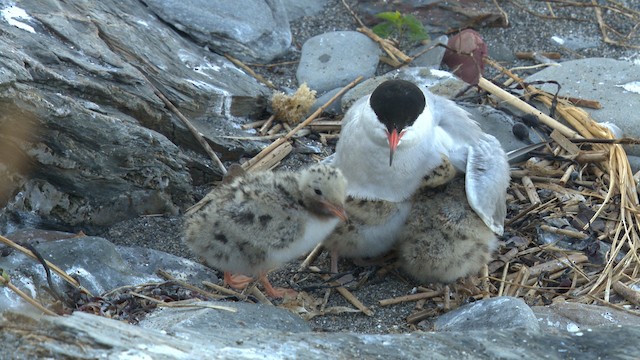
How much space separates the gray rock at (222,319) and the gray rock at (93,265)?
1.38 feet

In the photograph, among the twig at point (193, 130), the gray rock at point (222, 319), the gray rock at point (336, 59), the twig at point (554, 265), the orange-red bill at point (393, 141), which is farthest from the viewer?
the gray rock at point (336, 59)

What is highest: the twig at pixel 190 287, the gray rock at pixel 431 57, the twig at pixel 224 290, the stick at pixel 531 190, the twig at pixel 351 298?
the twig at pixel 190 287

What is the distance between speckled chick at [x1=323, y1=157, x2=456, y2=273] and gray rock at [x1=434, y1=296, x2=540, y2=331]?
0.56 m

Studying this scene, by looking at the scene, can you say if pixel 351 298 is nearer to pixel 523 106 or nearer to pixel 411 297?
pixel 411 297

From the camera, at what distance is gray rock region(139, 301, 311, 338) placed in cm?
371

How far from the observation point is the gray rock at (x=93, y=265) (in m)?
4.36

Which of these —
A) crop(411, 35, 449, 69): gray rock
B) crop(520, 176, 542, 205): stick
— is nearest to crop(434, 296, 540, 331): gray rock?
crop(520, 176, 542, 205): stick

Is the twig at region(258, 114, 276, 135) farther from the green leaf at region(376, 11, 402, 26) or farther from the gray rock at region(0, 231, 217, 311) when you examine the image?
the gray rock at region(0, 231, 217, 311)

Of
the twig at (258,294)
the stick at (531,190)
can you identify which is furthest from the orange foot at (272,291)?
the stick at (531,190)

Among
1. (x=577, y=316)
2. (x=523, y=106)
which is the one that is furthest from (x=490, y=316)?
(x=523, y=106)

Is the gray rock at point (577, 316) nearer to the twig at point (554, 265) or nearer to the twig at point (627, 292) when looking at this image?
the twig at point (627, 292)

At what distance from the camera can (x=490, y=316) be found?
170 inches

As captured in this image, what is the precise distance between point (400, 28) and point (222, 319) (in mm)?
3648

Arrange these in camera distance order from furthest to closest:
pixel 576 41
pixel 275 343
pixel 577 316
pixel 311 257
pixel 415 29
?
pixel 576 41 → pixel 415 29 → pixel 311 257 → pixel 577 316 → pixel 275 343
